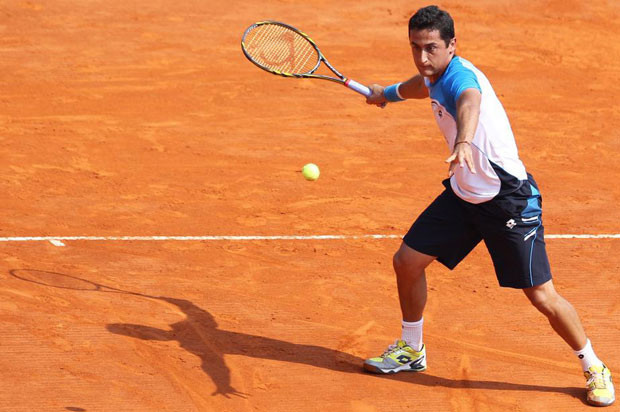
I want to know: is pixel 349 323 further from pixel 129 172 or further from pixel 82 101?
pixel 82 101

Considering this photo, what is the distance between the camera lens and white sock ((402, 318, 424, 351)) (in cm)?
659

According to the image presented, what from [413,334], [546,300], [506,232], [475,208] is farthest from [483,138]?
[413,334]

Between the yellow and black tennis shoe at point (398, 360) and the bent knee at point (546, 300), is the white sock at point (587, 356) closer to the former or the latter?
the bent knee at point (546, 300)

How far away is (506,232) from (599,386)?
1.18m

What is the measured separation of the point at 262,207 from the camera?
969 centimetres

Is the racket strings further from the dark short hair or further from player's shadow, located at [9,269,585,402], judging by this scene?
the dark short hair

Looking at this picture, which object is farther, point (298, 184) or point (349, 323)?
point (298, 184)

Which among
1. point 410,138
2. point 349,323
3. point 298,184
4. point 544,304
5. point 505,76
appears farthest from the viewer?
point 505,76

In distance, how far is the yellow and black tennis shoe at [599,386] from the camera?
20.1 feet

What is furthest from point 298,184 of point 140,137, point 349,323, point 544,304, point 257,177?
point 544,304

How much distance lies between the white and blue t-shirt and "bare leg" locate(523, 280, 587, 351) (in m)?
0.66

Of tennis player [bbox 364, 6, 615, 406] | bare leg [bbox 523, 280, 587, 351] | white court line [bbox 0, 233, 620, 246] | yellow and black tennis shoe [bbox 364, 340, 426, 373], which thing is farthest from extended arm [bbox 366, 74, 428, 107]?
white court line [bbox 0, 233, 620, 246]

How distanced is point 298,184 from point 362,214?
105 centimetres

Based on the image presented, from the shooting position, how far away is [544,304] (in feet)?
19.6
